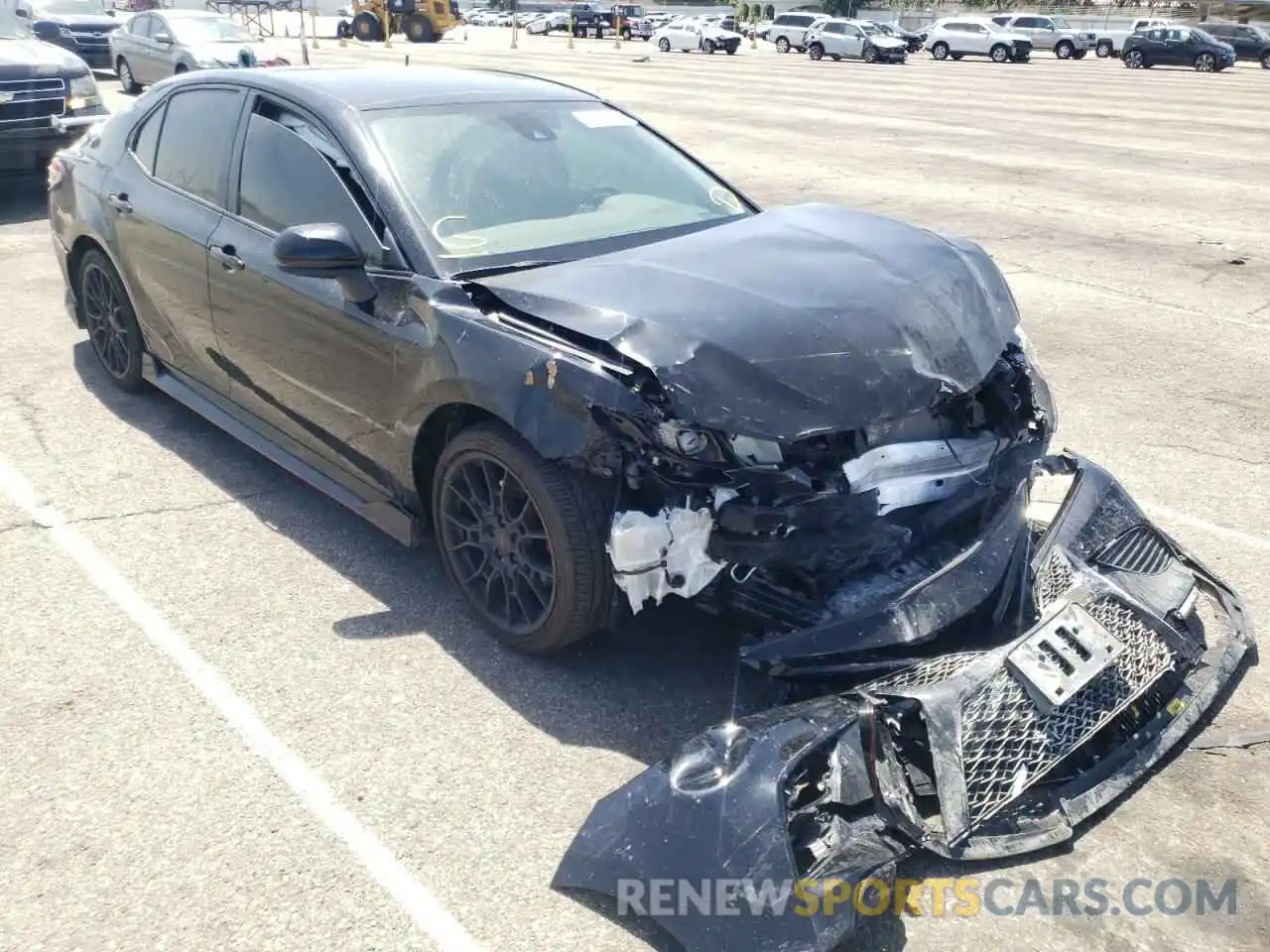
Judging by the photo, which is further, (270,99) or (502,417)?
(270,99)

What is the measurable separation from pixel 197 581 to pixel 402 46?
4319 centimetres

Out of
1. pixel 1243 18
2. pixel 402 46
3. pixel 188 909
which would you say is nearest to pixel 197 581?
pixel 188 909

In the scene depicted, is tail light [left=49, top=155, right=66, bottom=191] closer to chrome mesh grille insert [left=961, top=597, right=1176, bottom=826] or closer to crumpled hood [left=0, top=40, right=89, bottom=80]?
crumpled hood [left=0, top=40, right=89, bottom=80]

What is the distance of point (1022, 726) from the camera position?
112 inches

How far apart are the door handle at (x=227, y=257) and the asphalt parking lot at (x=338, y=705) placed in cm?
105

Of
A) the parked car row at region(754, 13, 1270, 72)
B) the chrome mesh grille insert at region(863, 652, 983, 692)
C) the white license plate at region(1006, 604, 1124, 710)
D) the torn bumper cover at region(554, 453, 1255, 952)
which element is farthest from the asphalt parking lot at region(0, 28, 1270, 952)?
the parked car row at region(754, 13, 1270, 72)

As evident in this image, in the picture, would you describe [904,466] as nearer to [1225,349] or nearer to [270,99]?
[270,99]

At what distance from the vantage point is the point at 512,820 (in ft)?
9.83

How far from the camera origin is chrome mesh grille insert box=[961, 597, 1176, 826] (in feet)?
9.01

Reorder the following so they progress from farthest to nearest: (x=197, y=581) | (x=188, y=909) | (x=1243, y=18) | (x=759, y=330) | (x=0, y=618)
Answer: (x=1243, y=18) → (x=197, y=581) → (x=0, y=618) → (x=759, y=330) → (x=188, y=909)

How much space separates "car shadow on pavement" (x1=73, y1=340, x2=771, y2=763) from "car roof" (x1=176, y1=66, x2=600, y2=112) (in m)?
1.73

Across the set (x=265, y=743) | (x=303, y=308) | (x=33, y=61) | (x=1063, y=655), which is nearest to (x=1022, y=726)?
(x=1063, y=655)

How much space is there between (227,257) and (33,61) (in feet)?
25.4

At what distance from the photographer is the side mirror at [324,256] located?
3.65m
